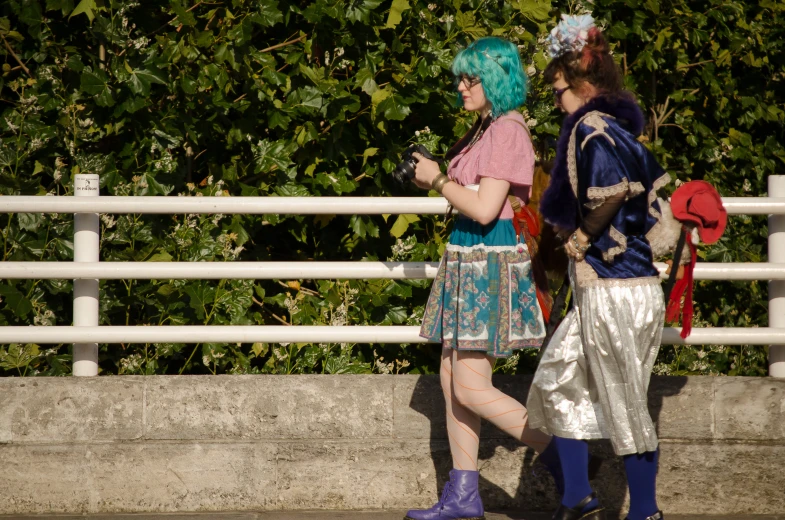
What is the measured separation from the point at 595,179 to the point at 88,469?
8.06ft

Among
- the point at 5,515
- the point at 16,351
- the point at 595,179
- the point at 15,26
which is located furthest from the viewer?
the point at 15,26

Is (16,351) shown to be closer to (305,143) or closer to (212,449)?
(212,449)

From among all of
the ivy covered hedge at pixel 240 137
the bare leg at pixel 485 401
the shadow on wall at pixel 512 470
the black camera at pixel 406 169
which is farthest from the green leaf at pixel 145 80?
the bare leg at pixel 485 401

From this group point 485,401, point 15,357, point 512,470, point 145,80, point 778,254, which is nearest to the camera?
point 485,401

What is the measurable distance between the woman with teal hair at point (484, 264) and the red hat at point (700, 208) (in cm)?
55

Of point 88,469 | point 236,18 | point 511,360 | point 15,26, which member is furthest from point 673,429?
point 15,26

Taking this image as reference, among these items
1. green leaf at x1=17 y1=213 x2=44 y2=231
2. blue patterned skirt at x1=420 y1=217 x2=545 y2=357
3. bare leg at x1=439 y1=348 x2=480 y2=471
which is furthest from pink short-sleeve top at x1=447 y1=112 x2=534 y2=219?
green leaf at x1=17 y1=213 x2=44 y2=231

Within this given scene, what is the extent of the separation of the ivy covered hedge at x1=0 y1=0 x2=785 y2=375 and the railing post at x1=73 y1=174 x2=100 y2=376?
0.50m

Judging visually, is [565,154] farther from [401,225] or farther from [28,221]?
[28,221]

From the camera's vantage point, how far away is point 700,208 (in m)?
3.50

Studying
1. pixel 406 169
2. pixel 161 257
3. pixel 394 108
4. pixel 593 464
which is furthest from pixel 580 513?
pixel 161 257

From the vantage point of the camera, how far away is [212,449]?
4.25m

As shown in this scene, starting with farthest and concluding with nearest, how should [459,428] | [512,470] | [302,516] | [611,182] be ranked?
[512,470]
[302,516]
[459,428]
[611,182]

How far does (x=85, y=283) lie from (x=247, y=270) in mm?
720
